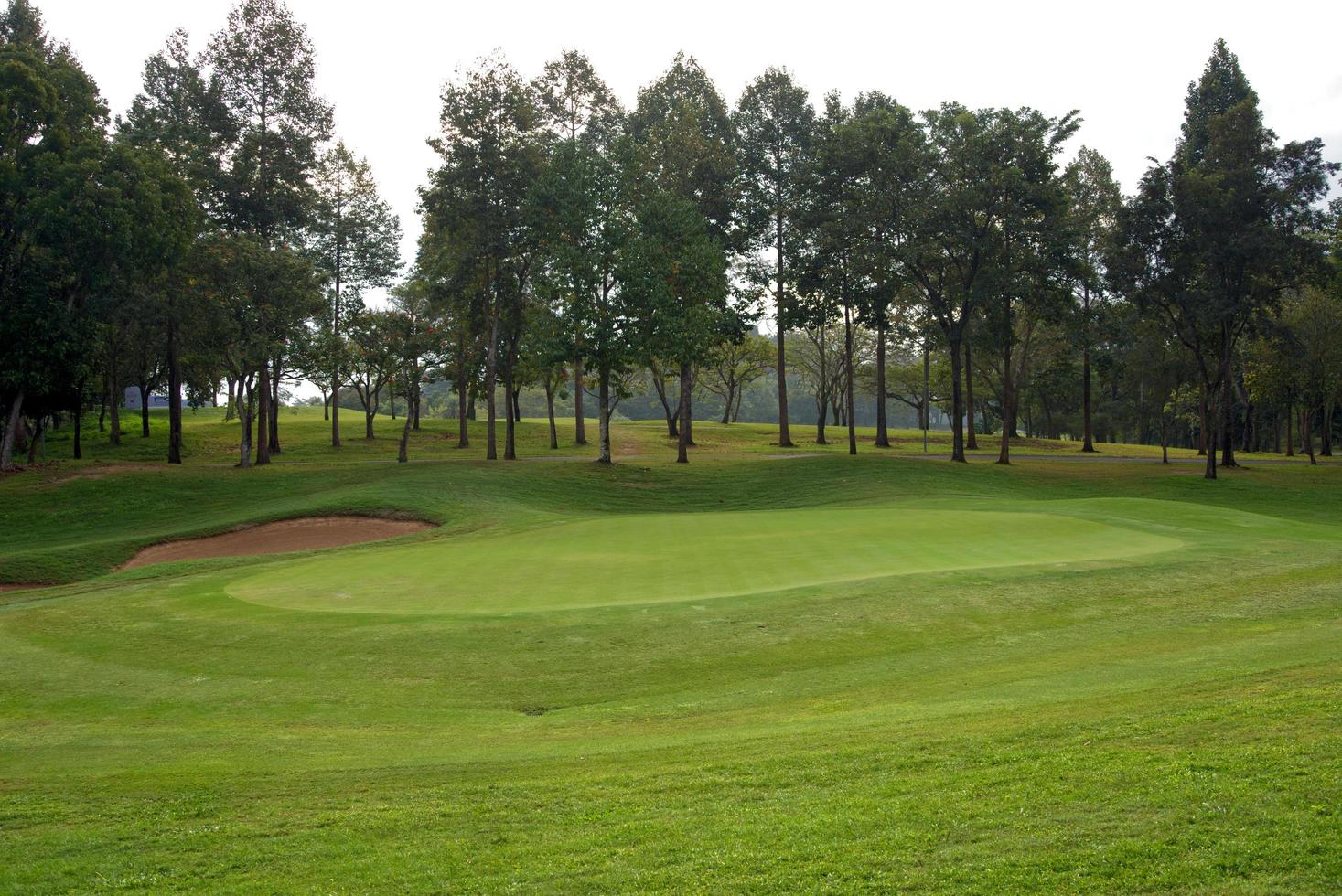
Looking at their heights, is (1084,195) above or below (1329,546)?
above

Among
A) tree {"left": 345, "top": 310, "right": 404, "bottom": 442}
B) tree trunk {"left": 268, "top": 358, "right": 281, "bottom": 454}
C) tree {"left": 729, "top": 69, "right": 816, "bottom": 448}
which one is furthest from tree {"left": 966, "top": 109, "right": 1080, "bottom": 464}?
tree trunk {"left": 268, "top": 358, "right": 281, "bottom": 454}

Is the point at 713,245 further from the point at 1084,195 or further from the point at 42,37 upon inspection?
the point at 42,37

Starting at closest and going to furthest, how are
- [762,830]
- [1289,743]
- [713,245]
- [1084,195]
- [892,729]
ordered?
[762,830], [1289,743], [892,729], [713,245], [1084,195]

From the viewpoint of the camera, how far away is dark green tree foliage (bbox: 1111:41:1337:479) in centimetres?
4591

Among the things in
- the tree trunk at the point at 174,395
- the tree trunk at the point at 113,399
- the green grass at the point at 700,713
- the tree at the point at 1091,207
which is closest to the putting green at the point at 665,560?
the green grass at the point at 700,713

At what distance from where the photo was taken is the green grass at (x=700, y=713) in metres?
6.68

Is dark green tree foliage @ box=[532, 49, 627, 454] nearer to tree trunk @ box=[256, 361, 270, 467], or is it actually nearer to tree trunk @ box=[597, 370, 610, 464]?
tree trunk @ box=[597, 370, 610, 464]

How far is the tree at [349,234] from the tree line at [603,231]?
3902 millimetres

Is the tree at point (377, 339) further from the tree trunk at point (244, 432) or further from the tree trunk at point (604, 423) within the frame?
the tree trunk at point (604, 423)

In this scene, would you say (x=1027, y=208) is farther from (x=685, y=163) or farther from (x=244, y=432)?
(x=244, y=432)

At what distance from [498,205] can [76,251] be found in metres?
18.9

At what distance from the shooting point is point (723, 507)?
40094mm

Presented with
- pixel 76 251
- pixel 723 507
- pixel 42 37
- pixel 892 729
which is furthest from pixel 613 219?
pixel 892 729

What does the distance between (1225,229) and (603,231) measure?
30448 millimetres
